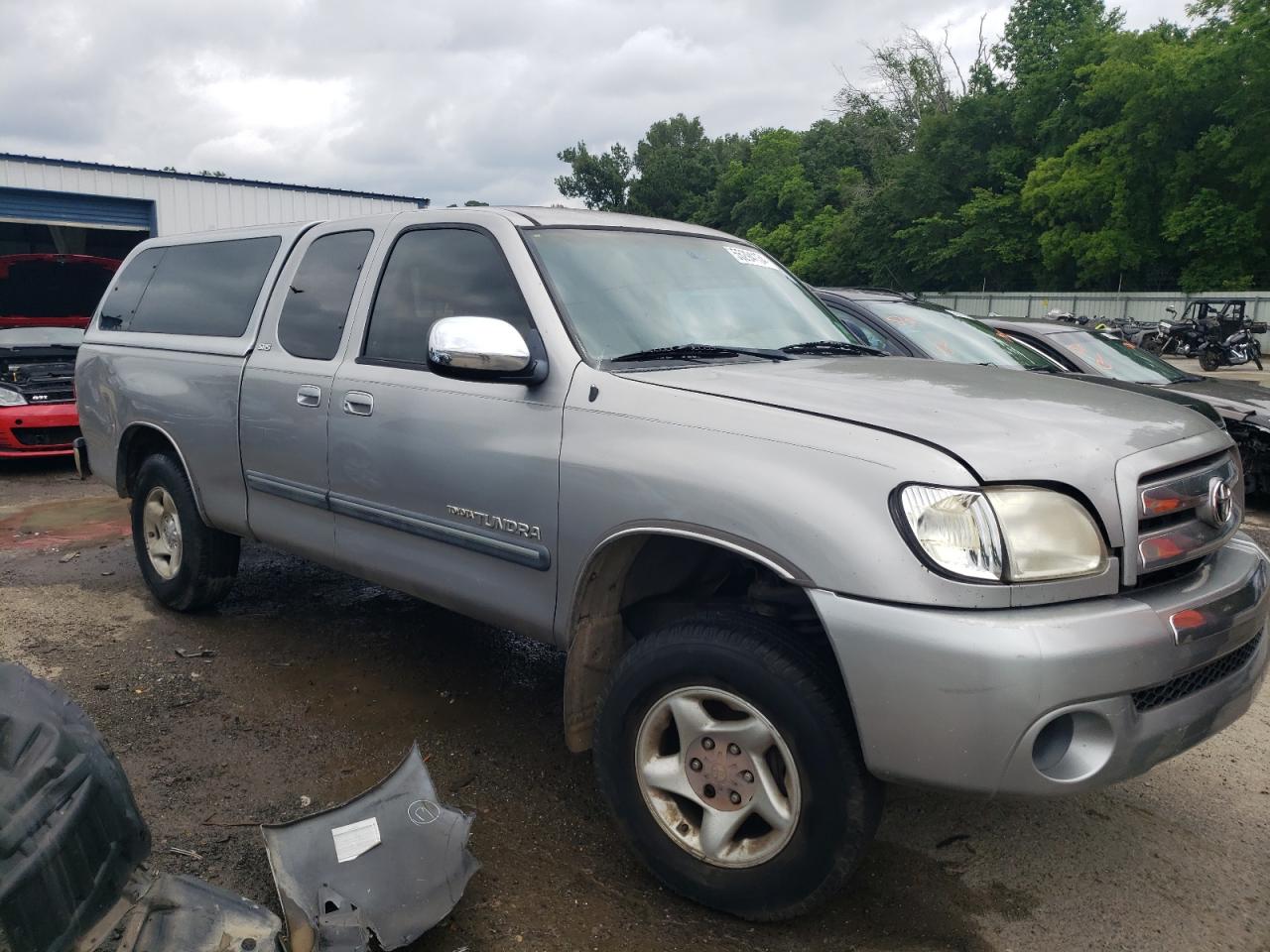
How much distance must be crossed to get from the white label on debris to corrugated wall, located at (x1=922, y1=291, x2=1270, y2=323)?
31.8 metres

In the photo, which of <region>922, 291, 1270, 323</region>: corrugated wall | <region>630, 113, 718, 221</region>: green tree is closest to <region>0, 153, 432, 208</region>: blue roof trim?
<region>922, 291, 1270, 323</region>: corrugated wall

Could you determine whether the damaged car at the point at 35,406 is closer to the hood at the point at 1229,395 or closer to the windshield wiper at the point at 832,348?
the windshield wiper at the point at 832,348

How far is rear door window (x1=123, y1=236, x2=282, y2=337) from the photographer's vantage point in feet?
14.7

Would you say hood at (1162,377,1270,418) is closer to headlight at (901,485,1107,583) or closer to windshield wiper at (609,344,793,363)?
windshield wiper at (609,344,793,363)

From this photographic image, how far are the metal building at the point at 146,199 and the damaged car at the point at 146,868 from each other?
16.6 m

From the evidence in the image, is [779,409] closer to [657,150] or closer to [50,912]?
[50,912]

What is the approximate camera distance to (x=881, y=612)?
2.21 meters

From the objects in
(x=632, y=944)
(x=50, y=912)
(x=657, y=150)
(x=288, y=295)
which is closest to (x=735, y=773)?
(x=632, y=944)

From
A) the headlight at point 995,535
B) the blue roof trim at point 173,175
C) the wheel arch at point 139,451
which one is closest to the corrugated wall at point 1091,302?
the blue roof trim at point 173,175

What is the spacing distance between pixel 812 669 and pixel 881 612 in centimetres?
26

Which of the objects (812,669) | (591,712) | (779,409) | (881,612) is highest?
(779,409)

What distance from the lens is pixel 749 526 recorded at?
242cm

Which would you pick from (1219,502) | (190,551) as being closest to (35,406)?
(190,551)

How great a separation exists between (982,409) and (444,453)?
65.6 inches
